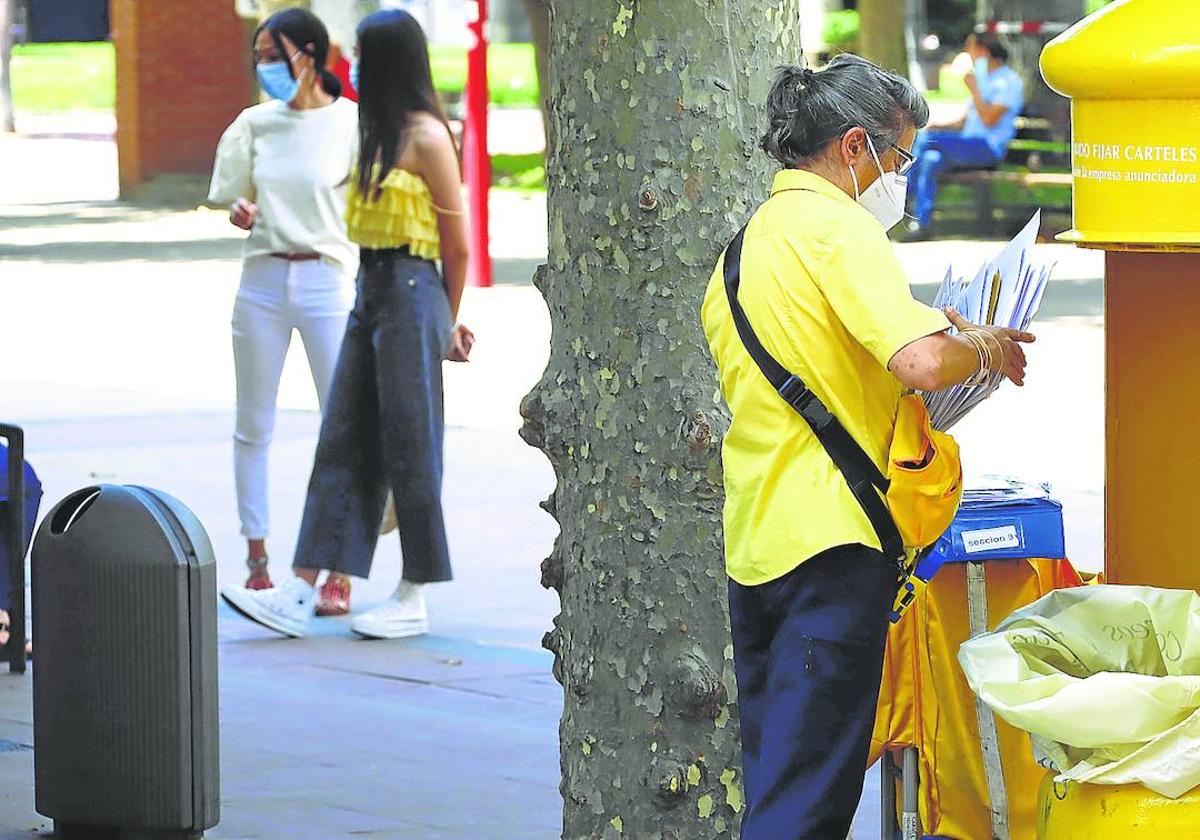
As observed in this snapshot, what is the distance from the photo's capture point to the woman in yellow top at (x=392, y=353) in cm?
698

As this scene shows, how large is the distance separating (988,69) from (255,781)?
1699 centimetres

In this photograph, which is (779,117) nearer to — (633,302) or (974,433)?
(633,302)

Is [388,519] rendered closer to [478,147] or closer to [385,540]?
[385,540]

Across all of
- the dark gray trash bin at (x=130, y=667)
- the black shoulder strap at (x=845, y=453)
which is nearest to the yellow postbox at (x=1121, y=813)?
the black shoulder strap at (x=845, y=453)

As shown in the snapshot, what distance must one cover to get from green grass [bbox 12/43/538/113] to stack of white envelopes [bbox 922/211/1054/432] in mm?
40550

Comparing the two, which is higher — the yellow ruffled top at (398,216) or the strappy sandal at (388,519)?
the yellow ruffled top at (398,216)

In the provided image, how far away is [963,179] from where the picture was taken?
21281 millimetres

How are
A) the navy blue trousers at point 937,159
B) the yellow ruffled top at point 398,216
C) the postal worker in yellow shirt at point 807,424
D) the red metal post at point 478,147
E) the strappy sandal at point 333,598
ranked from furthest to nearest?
the navy blue trousers at point 937,159
the red metal post at point 478,147
the strappy sandal at point 333,598
the yellow ruffled top at point 398,216
the postal worker in yellow shirt at point 807,424

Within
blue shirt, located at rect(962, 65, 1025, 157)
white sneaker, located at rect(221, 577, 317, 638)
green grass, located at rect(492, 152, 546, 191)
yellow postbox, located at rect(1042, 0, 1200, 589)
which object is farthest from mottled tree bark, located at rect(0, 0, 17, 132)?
yellow postbox, located at rect(1042, 0, 1200, 589)

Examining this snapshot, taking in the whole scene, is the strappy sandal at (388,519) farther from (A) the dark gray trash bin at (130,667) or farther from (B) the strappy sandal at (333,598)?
(A) the dark gray trash bin at (130,667)

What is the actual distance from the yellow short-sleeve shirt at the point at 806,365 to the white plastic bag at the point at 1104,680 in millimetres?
338

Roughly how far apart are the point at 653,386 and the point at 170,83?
1067 inches

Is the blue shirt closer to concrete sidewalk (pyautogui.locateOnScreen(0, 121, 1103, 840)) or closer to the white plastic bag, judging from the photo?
concrete sidewalk (pyautogui.locateOnScreen(0, 121, 1103, 840))

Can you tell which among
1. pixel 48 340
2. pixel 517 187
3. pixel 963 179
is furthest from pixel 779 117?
pixel 517 187
